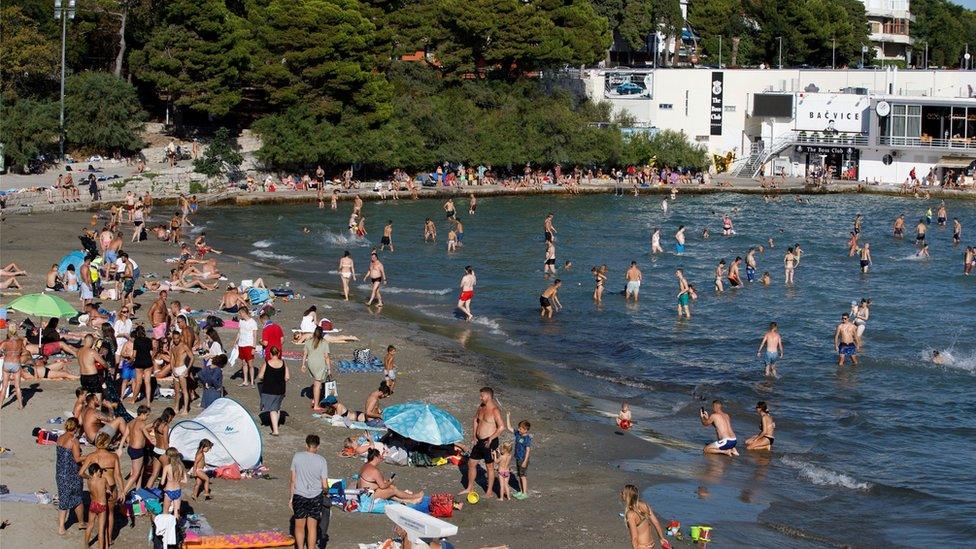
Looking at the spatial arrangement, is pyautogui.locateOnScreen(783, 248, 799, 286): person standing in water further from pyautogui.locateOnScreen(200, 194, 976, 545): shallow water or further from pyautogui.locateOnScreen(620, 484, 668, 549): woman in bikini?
pyautogui.locateOnScreen(620, 484, 668, 549): woman in bikini

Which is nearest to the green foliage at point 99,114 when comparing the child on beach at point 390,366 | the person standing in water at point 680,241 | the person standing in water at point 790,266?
the person standing in water at point 680,241

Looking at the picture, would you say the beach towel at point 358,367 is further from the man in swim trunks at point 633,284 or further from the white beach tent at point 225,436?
the man in swim trunks at point 633,284

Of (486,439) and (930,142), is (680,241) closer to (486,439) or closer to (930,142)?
(486,439)

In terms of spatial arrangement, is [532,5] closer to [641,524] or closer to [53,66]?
[53,66]

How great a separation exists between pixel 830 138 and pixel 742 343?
5321 cm

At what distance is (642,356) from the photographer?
90.3ft

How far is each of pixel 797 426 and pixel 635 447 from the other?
12.8 feet

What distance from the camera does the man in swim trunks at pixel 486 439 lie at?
1614cm

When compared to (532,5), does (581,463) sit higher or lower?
lower

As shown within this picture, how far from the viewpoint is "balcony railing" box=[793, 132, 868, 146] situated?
258ft

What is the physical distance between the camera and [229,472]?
15.7 metres

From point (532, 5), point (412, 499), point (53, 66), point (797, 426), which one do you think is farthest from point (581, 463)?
point (532, 5)

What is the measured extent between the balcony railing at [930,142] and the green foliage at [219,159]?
132 ft

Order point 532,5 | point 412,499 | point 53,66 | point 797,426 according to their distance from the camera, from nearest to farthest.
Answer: point 412,499 → point 797,426 → point 53,66 → point 532,5
